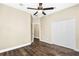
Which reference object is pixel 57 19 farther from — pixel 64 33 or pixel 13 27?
pixel 13 27

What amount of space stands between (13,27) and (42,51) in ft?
2.50

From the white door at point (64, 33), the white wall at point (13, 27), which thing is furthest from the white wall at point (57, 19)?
the white wall at point (13, 27)

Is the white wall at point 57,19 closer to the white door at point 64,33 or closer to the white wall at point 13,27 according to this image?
the white door at point 64,33

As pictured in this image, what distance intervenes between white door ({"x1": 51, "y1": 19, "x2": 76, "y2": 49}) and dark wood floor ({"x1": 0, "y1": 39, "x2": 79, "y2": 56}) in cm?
10

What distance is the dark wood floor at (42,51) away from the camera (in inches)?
71.7

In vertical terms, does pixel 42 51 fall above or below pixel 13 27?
below

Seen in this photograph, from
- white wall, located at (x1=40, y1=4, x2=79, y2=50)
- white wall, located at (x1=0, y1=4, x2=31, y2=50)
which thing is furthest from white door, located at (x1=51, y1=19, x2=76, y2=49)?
white wall, located at (x1=0, y1=4, x2=31, y2=50)

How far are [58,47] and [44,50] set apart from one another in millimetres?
291

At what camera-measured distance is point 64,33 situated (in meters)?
1.90

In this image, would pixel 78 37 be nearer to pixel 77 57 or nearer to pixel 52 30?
pixel 77 57

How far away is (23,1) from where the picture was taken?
1.90 metres

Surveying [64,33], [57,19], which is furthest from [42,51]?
[57,19]

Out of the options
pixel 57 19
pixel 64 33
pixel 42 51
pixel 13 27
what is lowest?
pixel 42 51

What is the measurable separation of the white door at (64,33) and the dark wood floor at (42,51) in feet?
0.34
